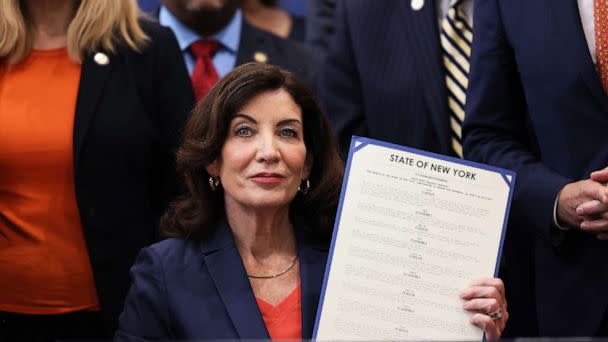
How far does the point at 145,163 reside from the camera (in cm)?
351

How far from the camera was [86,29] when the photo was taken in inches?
138

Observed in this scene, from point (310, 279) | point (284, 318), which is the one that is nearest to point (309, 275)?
point (310, 279)

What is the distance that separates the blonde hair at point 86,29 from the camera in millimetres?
3408

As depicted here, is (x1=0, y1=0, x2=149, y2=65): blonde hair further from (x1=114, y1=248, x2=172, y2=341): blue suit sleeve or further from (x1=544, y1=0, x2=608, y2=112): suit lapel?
(x1=544, y1=0, x2=608, y2=112): suit lapel

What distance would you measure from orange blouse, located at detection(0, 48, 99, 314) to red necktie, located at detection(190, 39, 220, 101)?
882 millimetres

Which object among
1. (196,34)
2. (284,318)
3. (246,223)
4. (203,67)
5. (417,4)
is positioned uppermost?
(417,4)

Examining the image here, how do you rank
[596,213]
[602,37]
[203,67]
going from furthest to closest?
[203,67] → [602,37] → [596,213]

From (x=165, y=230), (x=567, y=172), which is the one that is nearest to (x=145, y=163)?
(x=165, y=230)

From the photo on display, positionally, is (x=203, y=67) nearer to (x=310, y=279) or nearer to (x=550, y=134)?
(x=310, y=279)

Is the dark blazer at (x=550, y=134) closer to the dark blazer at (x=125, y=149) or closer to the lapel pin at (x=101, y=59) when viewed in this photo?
the dark blazer at (x=125, y=149)

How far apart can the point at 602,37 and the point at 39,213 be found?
5.68ft

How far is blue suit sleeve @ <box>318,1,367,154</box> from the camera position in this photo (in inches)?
142

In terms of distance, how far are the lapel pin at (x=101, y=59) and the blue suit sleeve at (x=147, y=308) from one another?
0.85 meters

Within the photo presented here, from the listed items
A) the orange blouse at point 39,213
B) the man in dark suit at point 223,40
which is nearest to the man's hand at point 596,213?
the orange blouse at point 39,213
